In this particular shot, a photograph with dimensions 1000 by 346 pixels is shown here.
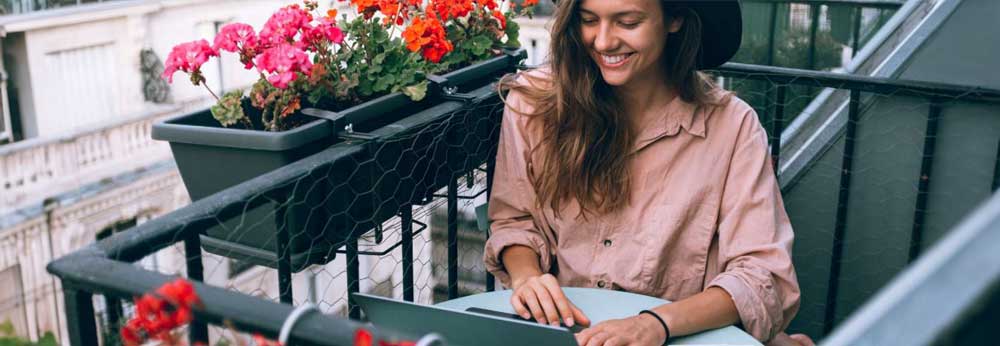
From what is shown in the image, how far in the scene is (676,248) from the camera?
60.4 inches

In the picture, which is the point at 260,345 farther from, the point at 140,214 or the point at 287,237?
the point at 140,214

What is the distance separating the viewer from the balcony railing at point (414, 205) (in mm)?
782

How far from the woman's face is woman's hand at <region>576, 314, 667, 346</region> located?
376 millimetres

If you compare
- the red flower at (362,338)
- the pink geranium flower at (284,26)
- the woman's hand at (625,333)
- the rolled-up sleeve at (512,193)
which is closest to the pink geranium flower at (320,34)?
the pink geranium flower at (284,26)

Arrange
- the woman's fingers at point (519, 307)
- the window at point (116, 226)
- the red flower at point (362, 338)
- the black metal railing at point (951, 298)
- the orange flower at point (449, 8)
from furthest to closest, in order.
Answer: the window at point (116, 226), the orange flower at point (449, 8), the woman's fingers at point (519, 307), the red flower at point (362, 338), the black metal railing at point (951, 298)

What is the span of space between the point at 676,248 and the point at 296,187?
1.92ft

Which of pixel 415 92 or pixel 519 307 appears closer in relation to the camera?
pixel 519 307

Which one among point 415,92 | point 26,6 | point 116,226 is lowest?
point 116,226

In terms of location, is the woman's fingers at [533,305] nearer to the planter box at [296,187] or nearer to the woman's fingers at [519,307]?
the woman's fingers at [519,307]

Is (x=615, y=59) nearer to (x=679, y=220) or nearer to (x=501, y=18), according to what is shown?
(x=679, y=220)

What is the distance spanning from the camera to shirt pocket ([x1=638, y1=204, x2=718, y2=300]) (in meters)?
1.51

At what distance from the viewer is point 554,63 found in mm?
1584

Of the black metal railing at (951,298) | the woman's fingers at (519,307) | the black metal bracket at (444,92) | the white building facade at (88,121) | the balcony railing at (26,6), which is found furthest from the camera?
the white building facade at (88,121)

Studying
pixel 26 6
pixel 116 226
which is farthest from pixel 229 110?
pixel 116 226
